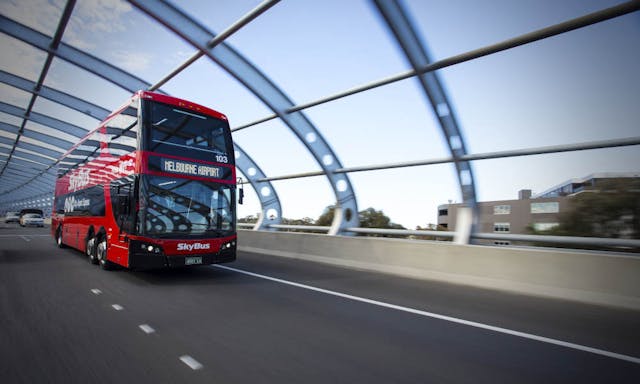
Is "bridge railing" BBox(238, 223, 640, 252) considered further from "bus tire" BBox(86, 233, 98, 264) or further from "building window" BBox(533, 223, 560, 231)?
"bus tire" BBox(86, 233, 98, 264)

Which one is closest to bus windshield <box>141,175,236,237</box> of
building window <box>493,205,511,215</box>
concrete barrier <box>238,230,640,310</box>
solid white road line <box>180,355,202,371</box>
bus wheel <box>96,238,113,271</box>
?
bus wheel <box>96,238,113,271</box>

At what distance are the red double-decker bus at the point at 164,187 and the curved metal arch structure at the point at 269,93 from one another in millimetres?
3007

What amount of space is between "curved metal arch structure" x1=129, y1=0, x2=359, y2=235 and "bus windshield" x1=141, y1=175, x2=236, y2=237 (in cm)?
426

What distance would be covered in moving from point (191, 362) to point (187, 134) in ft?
18.4

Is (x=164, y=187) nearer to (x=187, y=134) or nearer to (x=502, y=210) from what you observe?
(x=187, y=134)

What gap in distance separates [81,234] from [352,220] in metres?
8.33

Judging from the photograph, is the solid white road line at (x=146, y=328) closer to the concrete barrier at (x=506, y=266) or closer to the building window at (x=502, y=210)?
the concrete barrier at (x=506, y=266)

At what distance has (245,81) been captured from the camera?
11.0 m

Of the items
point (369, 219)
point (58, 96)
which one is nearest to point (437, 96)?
point (369, 219)

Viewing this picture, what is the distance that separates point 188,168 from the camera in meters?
7.57

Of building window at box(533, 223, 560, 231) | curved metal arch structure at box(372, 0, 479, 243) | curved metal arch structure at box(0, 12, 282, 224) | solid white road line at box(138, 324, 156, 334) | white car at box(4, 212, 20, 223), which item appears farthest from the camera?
white car at box(4, 212, 20, 223)

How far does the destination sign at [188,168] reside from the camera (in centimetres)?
720

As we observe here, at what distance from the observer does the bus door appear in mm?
7000

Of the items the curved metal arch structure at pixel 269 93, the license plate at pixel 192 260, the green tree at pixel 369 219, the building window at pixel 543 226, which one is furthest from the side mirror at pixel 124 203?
the building window at pixel 543 226
